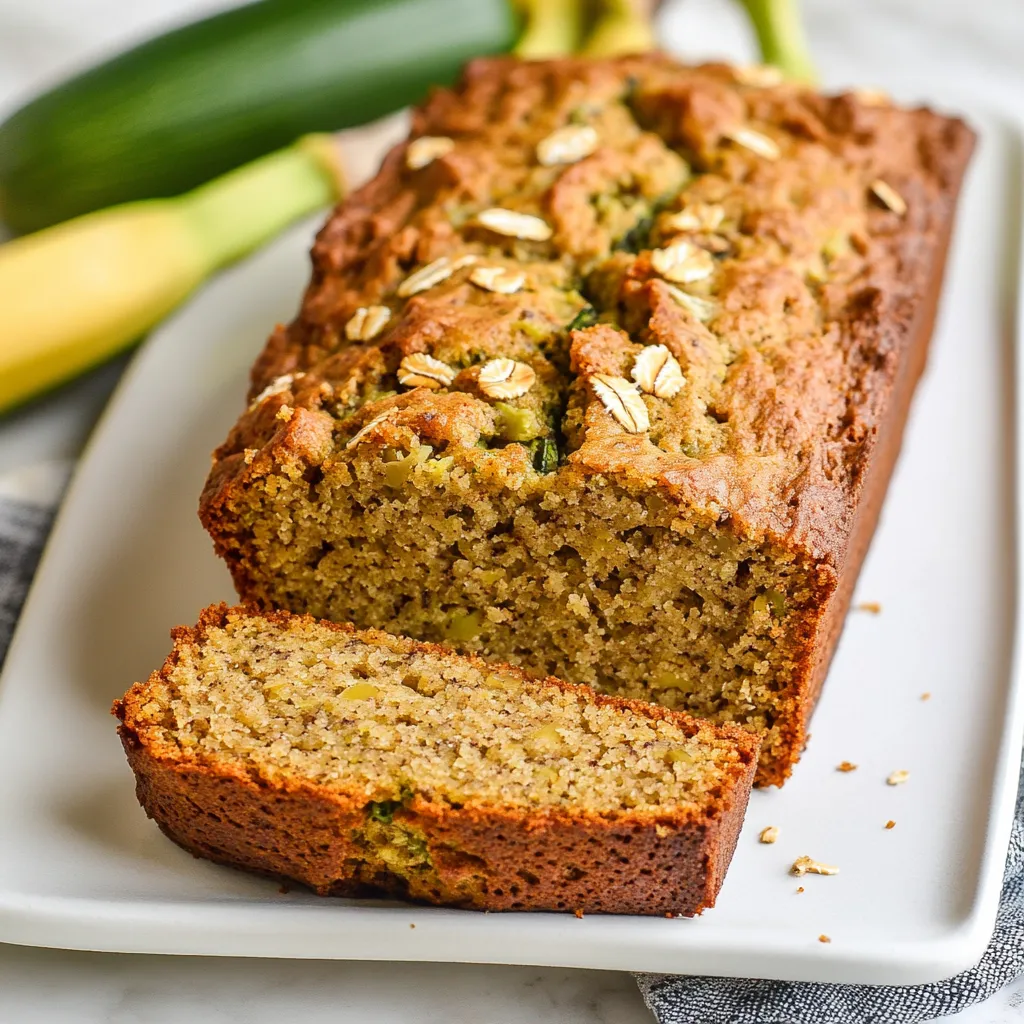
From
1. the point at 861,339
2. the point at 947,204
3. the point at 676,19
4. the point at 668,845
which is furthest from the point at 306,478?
the point at 676,19

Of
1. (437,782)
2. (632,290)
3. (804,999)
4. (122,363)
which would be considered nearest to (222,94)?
(122,363)

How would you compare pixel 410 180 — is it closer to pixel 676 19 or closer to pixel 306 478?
pixel 306 478

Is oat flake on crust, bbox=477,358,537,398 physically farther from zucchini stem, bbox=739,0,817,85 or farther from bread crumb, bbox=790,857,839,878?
zucchini stem, bbox=739,0,817,85

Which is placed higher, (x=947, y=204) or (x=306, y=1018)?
(x=947, y=204)

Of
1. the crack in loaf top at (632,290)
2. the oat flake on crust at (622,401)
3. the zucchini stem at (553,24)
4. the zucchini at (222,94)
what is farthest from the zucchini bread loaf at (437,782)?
the zucchini stem at (553,24)

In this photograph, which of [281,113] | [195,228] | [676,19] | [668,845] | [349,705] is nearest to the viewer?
[668,845]

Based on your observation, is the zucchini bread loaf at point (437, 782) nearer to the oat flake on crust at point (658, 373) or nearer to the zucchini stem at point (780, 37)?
the oat flake on crust at point (658, 373)
